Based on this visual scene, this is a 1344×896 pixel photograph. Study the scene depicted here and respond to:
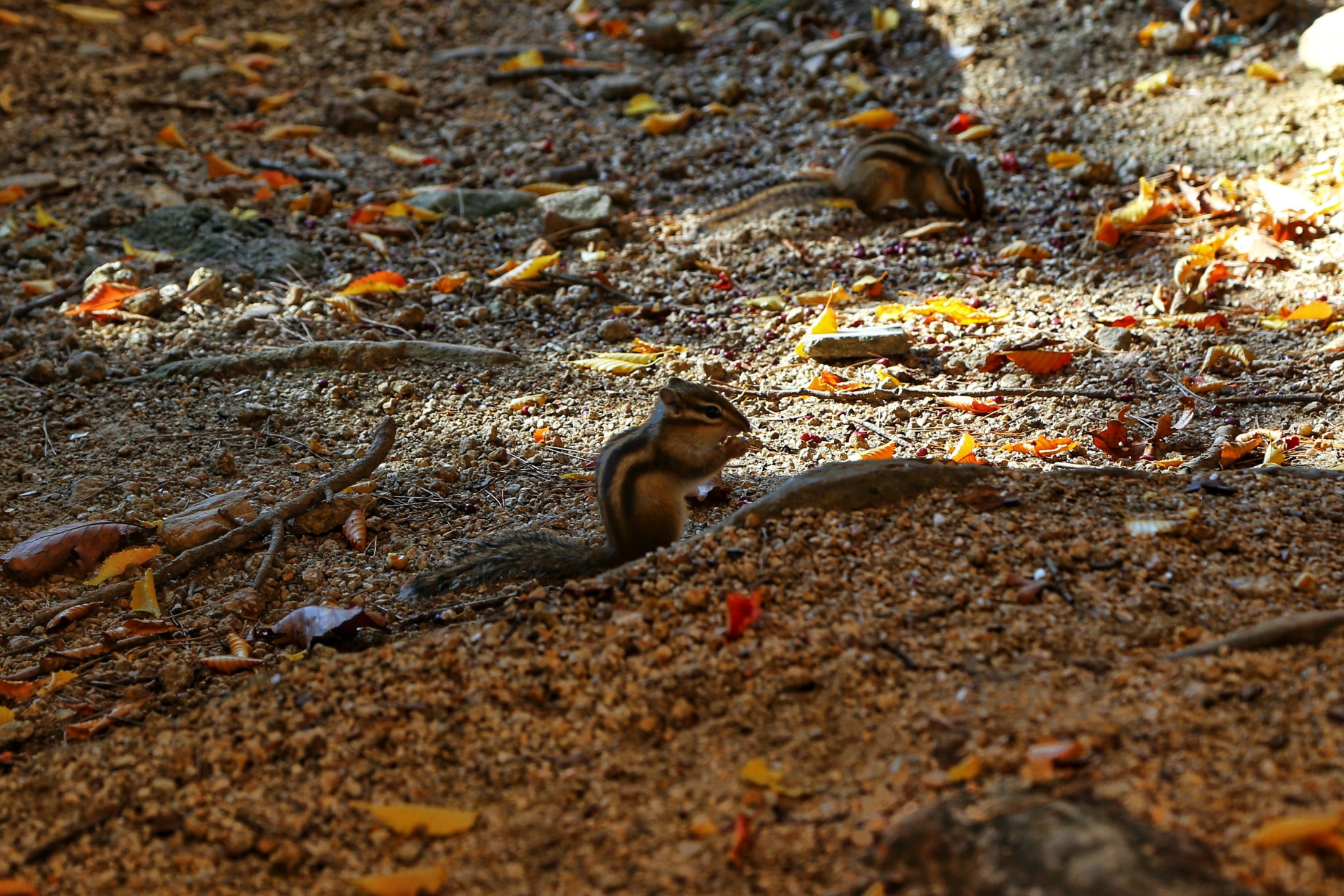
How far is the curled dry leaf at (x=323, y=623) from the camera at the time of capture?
3.11 m

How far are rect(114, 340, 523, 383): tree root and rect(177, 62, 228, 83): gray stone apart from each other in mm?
4392

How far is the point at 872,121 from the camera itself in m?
7.44

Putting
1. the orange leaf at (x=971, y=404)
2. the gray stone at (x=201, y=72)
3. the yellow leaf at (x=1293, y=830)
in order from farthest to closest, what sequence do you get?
the gray stone at (x=201, y=72) < the orange leaf at (x=971, y=404) < the yellow leaf at (x=1293, y=830)

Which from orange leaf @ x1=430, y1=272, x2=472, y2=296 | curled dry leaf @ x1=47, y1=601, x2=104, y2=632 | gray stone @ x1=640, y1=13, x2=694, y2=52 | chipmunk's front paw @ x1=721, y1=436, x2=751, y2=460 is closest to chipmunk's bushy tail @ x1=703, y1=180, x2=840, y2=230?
orange leaf @ x1=430, y1=272, x2=472, y2=296

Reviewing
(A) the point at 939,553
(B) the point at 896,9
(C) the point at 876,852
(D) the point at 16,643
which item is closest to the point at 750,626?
(A) the point at 939,553

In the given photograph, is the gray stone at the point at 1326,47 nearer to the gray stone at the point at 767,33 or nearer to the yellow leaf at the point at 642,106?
the gray stone at the point at 767,33

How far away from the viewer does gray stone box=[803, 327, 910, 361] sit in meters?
4.73

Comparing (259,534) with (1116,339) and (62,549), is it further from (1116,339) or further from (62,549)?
(1116,339)

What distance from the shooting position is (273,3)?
31.3ft

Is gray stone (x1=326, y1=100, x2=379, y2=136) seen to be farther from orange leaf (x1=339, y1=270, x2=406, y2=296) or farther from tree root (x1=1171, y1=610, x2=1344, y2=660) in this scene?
tree root (x1=1171, y1=610, x2=1344, y2=660)

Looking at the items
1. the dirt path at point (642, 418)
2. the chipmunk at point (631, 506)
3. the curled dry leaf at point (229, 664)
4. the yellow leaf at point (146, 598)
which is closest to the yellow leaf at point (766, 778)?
the dirt path at point (642, 418)

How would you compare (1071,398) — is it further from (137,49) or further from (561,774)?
(137,49)

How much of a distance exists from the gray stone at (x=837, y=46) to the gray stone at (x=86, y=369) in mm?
5438

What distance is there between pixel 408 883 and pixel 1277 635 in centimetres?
181
